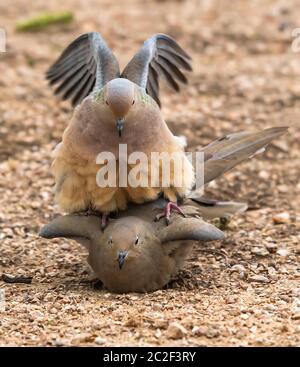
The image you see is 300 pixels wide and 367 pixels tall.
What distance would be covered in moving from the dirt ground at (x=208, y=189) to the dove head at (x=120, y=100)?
3.95 feet

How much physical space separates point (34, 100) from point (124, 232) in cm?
440

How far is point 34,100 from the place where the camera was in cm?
1008

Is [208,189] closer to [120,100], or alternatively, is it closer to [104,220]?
[104,220]

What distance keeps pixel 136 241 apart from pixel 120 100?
1.00 metres

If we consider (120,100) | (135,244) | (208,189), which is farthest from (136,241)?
(208,189)

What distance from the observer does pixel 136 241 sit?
599 cm

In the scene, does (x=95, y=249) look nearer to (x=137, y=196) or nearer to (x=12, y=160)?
(x=137, y=196)

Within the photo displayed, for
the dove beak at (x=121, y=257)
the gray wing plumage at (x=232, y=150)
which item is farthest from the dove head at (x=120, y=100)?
the gray wing plumage at (x=232, y=150)

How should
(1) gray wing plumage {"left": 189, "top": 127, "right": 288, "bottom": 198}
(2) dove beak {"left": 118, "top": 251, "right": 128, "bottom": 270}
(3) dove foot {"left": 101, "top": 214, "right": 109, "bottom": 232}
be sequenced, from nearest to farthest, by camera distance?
(2) dove beak {"left": 118, "top": 251, "right": 128, "bottom": 270}
(3) dove foot {"left": 101, "top": 214, "right": 109, "bottom": 232}
(1) gray wing plumage {"left": 189, "top": 127, "right": 288, "bottom": 198}

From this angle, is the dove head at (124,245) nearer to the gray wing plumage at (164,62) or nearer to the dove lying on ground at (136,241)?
the dove lying on ground at (136,241)

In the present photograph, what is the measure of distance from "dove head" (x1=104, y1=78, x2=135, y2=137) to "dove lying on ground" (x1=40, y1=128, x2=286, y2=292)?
66cm

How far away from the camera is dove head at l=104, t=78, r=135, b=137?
625 cm

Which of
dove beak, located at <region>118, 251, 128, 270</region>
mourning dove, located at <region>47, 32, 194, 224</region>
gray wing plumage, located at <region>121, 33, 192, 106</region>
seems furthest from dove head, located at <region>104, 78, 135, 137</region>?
gray wing plumage, located at <region>121, 33, 192, 106</region>

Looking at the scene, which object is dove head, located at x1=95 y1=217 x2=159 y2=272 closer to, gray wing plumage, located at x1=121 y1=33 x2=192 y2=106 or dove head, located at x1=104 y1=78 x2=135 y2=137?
dove head, located at x1=104 y1=78 x2=135 y2=137
